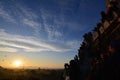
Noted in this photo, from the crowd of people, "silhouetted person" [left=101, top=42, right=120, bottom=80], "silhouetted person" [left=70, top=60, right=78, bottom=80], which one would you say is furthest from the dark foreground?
"silhouetted person" [left=101, top=42, right=120, bottom=80]

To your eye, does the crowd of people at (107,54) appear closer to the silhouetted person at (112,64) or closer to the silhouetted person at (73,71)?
the silhouetted person at (112,64)

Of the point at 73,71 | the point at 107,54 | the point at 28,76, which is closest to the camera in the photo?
the point at 107,54

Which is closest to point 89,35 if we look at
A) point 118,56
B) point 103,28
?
point 103,28

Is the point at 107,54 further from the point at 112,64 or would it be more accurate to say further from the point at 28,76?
the point at 28,76

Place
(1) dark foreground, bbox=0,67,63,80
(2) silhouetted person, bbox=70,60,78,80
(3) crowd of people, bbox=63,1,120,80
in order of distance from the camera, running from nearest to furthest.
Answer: (3) crowd of people, bbox=63,1,120,80, (2) silhouetted person, bbox=70,60,78,80, (1) dark foreground, bbox=0,67,63,80

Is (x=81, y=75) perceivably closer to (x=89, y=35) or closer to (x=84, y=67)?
(x=84, y=67)

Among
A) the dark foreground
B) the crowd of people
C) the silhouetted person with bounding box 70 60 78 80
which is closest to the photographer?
the crowd of people

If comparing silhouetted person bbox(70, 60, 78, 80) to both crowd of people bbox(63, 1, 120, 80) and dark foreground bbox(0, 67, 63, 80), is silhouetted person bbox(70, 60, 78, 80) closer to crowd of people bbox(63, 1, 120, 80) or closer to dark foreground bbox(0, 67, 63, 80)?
crowd of people bbox(63, 1, 120, 80)

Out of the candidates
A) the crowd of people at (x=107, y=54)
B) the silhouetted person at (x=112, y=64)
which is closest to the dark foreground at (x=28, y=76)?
the crowd of people at (x=107, y=54)

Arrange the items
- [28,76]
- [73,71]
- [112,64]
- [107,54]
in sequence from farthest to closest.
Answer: [28,76]
[73,71]
[107,54]
[112,64]

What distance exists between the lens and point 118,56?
1518 cm

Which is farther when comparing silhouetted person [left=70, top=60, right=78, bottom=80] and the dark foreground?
the dark foreground

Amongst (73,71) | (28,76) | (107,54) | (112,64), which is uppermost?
(28,76)

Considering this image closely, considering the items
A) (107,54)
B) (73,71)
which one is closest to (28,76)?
(73,71)
